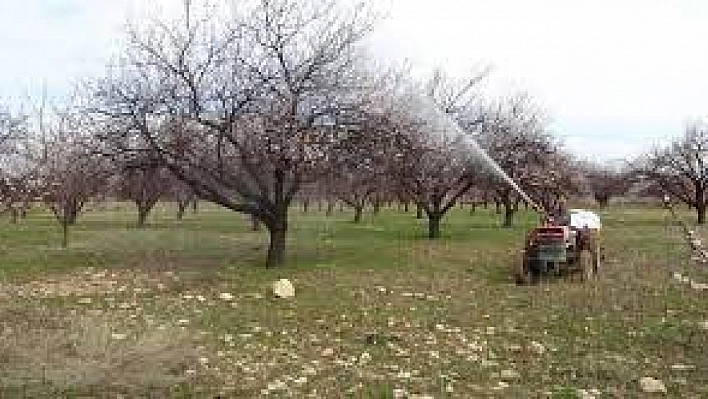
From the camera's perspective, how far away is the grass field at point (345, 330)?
32.7ft

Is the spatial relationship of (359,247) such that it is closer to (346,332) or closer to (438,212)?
(438,212)

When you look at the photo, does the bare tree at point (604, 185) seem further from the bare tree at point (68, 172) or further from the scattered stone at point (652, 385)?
the scattered stone at point (652, 385)

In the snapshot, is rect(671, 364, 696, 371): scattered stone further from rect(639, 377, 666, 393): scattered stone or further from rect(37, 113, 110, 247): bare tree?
rect(37, 113, 110, 247): bare tree

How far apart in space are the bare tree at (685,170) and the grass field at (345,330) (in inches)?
1174

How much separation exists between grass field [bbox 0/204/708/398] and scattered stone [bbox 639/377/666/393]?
0.16 metres

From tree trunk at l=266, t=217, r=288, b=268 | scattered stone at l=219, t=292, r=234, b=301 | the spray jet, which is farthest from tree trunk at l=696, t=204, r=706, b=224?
scattered stone at l=219, t=292, r=234, b=301

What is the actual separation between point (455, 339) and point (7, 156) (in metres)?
32.4

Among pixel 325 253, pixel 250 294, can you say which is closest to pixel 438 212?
pixel 325 253

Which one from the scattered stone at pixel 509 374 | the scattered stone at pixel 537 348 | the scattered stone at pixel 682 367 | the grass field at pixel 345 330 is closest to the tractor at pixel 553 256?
the grass field at pixel 345 330

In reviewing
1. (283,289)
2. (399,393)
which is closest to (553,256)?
(283,289)

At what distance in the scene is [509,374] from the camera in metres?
10.4

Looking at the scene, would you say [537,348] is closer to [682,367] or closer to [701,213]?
[682,367]

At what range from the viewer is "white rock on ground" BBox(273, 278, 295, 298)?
51.7ft

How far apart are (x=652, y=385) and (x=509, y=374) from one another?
1566 millimetres
